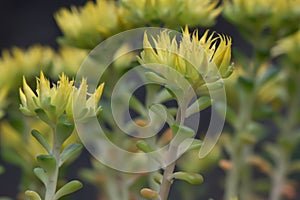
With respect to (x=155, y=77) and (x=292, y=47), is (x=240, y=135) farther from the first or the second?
(x=155, y=77)

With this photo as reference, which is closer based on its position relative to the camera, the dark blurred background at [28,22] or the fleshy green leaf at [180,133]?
the fleshy green leaf at [180,133]

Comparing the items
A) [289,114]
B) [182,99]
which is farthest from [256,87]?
[182,99]

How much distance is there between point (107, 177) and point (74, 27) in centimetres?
20

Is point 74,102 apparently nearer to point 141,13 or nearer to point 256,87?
point 141,13

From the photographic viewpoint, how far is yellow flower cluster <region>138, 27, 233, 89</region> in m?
0.49

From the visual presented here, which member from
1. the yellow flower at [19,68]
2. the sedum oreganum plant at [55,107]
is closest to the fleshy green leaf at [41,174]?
the sedum oreganum plant at [55,107]

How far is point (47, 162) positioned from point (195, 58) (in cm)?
16

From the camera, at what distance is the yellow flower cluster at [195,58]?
0.49m

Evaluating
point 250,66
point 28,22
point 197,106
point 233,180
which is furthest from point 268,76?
point 28,22

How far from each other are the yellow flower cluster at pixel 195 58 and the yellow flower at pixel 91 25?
179 mm

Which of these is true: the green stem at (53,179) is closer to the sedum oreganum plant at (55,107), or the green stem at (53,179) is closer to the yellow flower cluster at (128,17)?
the sedum oreganum plant at (55,107)

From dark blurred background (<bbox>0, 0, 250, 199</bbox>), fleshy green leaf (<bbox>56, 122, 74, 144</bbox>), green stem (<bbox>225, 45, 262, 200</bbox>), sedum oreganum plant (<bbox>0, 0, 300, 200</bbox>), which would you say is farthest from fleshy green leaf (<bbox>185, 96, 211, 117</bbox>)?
dark blurred background (<bbox>0, 0, 250, 199</bbox>)

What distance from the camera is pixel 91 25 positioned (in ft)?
2.31

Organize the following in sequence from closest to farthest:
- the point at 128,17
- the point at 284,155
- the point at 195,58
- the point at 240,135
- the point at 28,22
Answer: the point at 195,58
the point at 128,17
the point at 240,135
the point at 284,155
the point at 28,22
